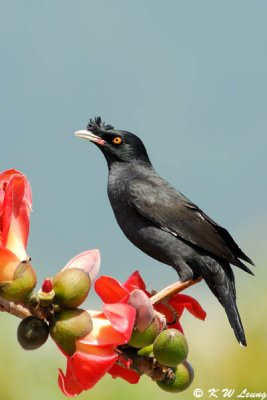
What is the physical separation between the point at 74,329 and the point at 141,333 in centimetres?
20

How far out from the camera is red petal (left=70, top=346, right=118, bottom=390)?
4.48ft

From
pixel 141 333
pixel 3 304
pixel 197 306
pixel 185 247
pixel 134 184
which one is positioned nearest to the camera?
pixel 3 304

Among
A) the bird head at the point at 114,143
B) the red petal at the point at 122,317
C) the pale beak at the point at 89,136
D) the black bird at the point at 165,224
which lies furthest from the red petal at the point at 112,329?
the bird head at the point at 114,143

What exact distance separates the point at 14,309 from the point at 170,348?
0.36m

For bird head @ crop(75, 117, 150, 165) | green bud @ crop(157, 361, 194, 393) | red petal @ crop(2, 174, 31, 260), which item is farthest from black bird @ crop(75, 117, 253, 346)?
red petal @ crop(2, 174, 31, 260)

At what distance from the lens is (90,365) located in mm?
1365

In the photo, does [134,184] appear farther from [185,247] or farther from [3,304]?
[3,304]

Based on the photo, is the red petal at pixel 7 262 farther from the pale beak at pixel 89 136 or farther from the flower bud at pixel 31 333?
the pale beak at pixel 89 136

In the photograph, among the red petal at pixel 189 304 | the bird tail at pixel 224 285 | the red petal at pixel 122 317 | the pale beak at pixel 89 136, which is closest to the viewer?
the red petal at pixel 122 317

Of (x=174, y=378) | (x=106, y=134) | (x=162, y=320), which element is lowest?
(x=174, y=378)

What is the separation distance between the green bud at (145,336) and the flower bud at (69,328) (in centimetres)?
15

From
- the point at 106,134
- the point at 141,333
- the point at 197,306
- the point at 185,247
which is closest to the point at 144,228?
the point at 185,247

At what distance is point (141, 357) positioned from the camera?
5.19ft

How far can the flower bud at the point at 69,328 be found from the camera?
55.2 inches
